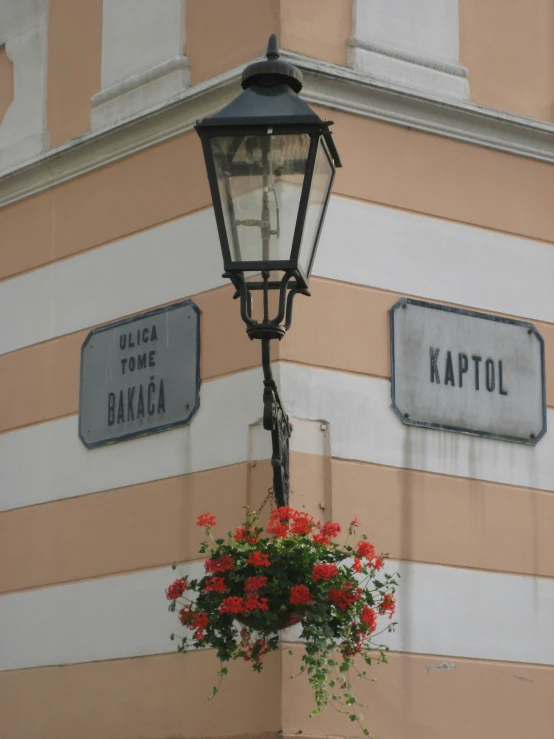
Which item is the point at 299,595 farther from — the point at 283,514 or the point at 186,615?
the point at 186,615

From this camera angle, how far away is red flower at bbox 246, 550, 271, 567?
7.42 meters

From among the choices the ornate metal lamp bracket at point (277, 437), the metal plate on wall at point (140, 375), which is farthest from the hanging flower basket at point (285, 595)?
the metal plate on wall at point (140, 375)

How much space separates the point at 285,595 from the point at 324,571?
0.66 feet

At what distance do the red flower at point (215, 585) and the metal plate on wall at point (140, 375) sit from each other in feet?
4.92

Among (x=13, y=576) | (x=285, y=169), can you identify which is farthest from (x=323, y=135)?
(x=13, y=576)

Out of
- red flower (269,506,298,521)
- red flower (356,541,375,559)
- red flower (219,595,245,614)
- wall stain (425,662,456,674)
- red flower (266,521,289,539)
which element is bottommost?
wall stain (425,662,456,674)

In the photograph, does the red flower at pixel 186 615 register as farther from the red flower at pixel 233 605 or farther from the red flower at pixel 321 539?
the red flower at pixel 321 539

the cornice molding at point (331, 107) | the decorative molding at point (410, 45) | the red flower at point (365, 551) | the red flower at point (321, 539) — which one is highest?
the decorative molding at point (410, 45)

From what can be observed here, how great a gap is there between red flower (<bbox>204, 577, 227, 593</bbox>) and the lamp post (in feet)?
2.29

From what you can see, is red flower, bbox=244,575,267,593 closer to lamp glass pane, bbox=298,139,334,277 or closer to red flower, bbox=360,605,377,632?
red flower, bbox=360,605,377,632

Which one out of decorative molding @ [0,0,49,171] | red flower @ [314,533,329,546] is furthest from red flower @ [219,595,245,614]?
decorative molding @ [0,0,49,171]

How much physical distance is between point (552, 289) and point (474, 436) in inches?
41.5

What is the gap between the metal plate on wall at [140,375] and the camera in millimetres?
8961

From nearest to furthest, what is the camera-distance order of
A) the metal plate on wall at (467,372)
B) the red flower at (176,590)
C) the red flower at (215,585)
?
1. the red flower at (215,585)
2. the red flower at (176,590)
3. the metal plate on wall at (467,372)
